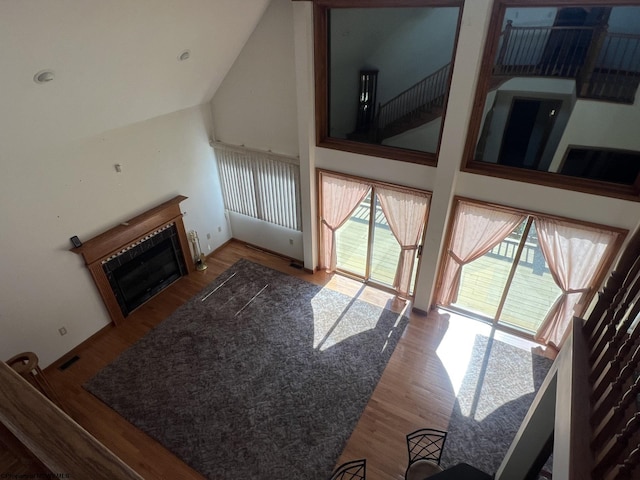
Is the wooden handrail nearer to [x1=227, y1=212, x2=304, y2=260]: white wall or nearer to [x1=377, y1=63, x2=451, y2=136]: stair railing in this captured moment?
[x1=377, y1=63, x2=451, y2=136]: stair railing

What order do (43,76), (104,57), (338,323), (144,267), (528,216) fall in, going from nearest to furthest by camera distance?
(43,76)
(104,57)
(528,216)
(338,323)
(144,267)

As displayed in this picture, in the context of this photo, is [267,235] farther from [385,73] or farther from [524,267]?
[524,267]

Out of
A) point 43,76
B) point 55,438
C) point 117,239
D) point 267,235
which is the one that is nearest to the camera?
point 55,438

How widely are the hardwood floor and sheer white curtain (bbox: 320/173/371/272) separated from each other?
2.17 ft

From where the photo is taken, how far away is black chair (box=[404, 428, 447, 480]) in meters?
3.41

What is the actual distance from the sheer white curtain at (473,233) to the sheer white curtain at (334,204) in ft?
4.54

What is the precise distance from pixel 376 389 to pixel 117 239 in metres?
4.08

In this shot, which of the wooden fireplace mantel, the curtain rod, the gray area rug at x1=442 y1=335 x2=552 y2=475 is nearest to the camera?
the gray area rug at x1=442 y1=335 x2=552 y2=475

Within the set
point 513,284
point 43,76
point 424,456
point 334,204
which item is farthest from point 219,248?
point 513,284

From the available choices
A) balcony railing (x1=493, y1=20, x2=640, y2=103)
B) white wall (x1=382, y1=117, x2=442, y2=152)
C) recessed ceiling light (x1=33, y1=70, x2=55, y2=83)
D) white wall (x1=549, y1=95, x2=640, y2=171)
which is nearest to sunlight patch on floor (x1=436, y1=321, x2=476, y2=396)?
white wall (x1=382, y1=117, x2=442, y2=152)

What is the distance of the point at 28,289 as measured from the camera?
4344 mm

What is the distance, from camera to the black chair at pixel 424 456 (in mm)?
3412

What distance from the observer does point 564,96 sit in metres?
3.73

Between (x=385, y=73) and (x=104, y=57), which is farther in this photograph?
(x=385, y=73)
